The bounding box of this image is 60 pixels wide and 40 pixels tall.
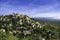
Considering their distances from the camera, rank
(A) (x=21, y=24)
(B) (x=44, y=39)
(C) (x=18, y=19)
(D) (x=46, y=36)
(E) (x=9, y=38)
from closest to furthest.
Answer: (E) (x=9, y=38)
(B) (x=44, y=39)
(D) (x=46, y=36)
(A) (x=21, y=24)
(C) (x=18, y=19)

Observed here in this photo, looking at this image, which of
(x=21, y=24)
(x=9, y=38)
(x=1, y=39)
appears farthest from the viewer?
(x=21, y=24)

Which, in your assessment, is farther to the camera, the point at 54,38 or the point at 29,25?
the point at 29,25

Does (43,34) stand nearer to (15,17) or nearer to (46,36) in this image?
(46,36)

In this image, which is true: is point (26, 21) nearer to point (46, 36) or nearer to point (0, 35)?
point (46, 36)

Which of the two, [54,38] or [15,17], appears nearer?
→ [54,38]

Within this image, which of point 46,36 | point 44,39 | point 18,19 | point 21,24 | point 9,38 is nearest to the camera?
point 9,38

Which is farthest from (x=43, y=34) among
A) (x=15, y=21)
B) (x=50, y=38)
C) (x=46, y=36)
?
(x=15, y=21)

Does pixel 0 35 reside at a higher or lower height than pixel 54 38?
higher

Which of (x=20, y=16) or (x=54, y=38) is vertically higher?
(x=20, y=16)

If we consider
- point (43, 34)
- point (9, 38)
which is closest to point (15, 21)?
point (43, 34)
